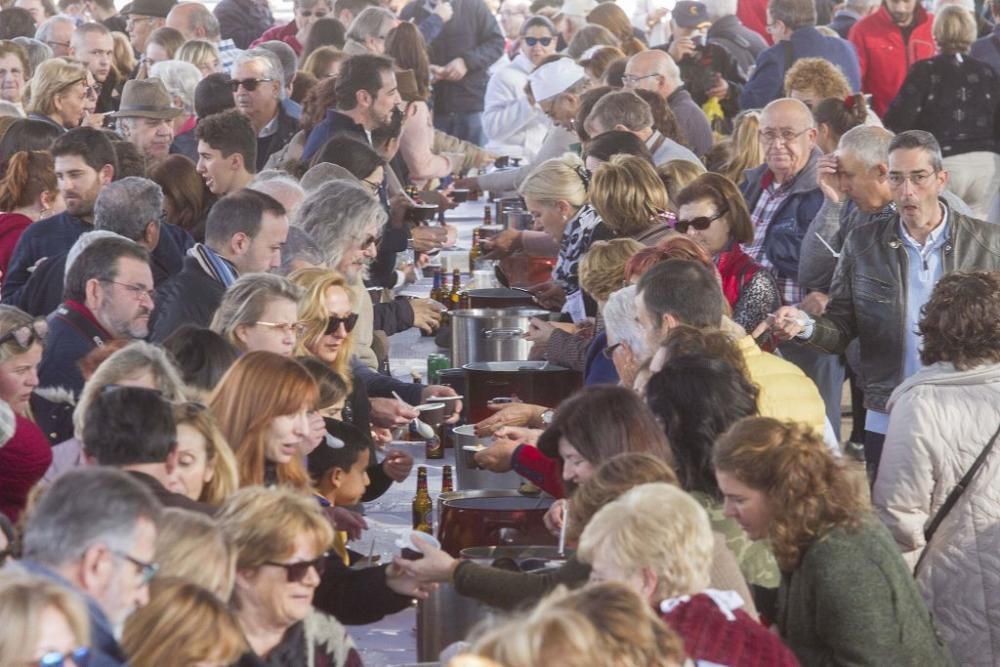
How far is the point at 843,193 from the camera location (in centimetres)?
609

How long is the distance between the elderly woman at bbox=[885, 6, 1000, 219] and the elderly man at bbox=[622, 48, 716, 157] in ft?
A: 3.21

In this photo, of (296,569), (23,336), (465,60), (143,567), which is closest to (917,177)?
(23,336)

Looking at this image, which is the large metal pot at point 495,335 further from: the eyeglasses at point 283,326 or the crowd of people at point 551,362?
the eyeglasses at point 283,326

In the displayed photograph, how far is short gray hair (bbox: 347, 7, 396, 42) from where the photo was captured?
11.1 m

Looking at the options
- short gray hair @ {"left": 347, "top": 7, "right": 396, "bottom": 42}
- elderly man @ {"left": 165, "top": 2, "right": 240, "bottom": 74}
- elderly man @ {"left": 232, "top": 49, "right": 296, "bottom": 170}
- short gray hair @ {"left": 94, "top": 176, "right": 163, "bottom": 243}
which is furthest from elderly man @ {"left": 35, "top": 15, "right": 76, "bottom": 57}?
short gray hair @ {"left": 94, "top": 176, "right": 163, "bottom": 243}

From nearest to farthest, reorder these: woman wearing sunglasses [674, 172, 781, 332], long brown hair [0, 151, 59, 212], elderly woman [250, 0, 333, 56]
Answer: woman wearing sunglasses [674, 172, 781, 332] → long brown hair [0, 151, 59, 212] → elderly woman [250, 0, 333, 56]

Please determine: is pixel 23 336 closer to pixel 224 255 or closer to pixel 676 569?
pixel 224 255

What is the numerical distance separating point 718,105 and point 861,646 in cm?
812

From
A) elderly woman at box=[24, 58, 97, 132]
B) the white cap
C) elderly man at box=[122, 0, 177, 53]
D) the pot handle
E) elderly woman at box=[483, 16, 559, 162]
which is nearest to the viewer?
the pot handle

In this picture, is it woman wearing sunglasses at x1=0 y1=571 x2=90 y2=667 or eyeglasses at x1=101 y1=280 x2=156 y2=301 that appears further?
eyeglasses at x1=101 y1=280 x2=156 y2=301

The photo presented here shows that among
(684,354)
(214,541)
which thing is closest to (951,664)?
(684,354)

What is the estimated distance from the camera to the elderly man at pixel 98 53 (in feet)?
32.8

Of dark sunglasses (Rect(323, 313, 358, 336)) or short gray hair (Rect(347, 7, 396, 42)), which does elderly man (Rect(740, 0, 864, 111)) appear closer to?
short gray hair (Rect(347, 7, 396, 42))

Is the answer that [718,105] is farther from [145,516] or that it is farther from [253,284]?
[145,516]
